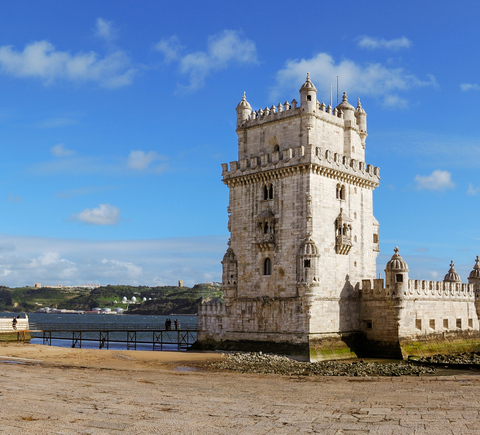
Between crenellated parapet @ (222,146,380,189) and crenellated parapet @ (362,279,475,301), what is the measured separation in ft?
25.6

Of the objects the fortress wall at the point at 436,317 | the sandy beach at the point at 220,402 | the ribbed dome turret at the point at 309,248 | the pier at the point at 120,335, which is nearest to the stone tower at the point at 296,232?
the ribbed dome turret at the point at 309,248

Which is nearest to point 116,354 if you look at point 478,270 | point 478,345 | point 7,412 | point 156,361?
point 156,361

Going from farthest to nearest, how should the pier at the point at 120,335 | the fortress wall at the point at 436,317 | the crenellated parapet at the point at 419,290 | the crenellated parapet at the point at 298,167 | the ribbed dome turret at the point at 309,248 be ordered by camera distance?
the pier at the point at 120,335 → the fortress wall at the point at 436,317 → the crenellated parapet at the point at 419,290 → the crenellated parapet at the point at 298,167 → the ribbed dome turret at the point at 309,248

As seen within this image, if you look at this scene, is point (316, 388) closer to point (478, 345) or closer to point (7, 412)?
point (7, 412)

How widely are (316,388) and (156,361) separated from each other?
15.6 meters

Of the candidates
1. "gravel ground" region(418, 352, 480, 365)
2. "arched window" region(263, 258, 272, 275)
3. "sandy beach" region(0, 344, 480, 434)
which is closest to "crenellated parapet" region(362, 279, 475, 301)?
"gravel ground" region(418, 352, 480, 365)

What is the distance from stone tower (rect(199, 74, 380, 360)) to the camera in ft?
138

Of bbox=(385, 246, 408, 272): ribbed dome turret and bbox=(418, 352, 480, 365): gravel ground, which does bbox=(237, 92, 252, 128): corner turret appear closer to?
bbox=(385, 246, 408, 272): ribbed dome turret

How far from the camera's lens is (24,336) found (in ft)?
187

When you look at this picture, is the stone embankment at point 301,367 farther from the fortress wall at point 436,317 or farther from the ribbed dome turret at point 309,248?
the ribbed dome turret at point 309,248

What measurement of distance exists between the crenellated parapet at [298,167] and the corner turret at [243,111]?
3.39m

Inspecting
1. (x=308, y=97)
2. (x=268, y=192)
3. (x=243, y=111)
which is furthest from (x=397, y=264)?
(x=243, y=111)

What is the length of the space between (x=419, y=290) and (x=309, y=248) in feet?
36.0

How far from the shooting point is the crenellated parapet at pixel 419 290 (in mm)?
44719
